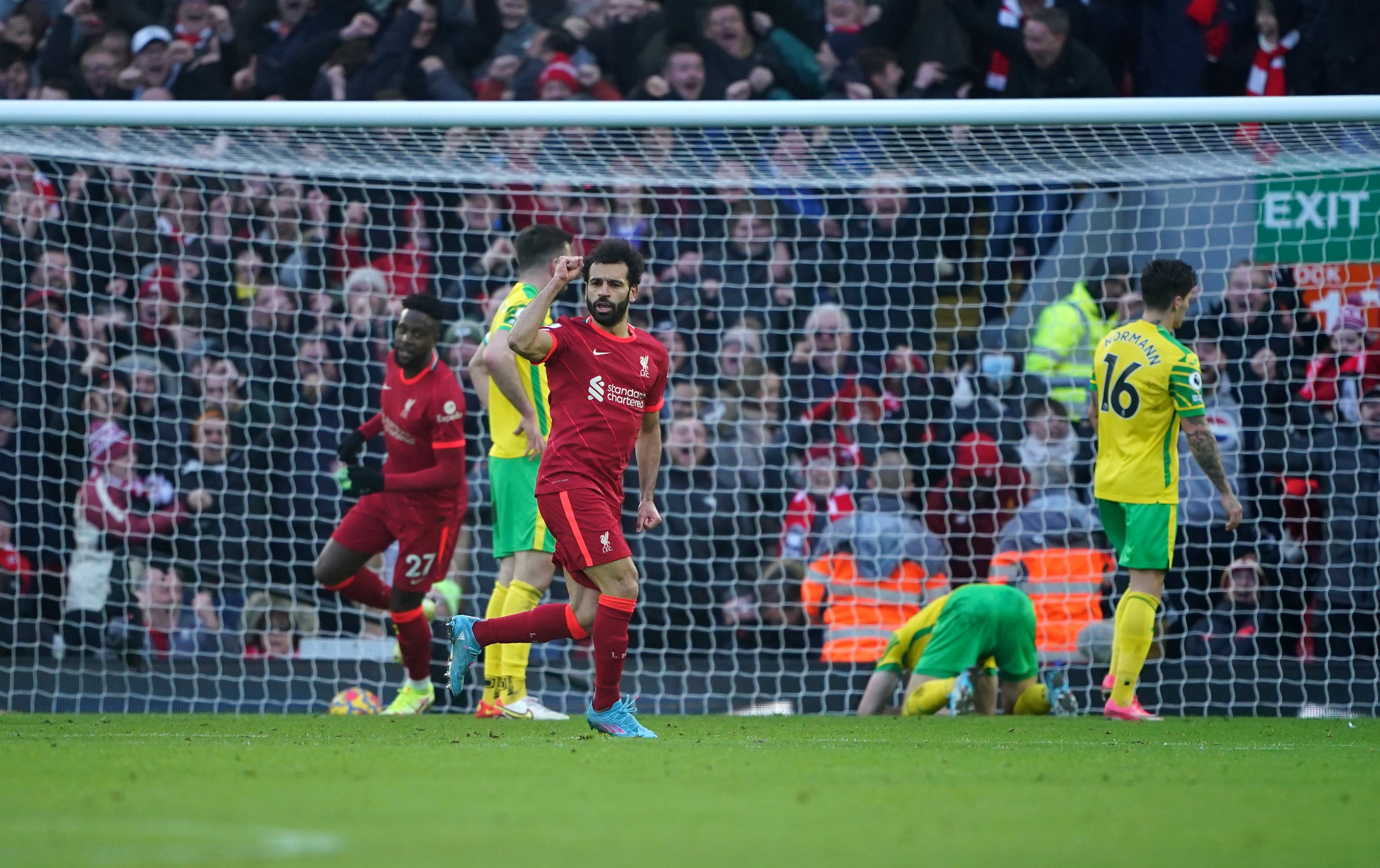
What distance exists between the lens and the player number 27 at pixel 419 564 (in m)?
7.22

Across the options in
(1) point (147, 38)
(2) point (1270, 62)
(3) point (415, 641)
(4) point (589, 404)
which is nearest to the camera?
(4) point (589, 404)

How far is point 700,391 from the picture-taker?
1002cm

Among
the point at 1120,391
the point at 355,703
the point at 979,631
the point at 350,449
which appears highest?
the point at 1120,391

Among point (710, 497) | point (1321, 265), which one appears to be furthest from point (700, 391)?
point (1321, 265)

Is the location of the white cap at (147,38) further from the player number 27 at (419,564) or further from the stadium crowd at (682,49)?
the player number 27 at (419,564)

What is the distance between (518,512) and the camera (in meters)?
6.88

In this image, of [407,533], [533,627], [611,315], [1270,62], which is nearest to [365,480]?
[407,533]

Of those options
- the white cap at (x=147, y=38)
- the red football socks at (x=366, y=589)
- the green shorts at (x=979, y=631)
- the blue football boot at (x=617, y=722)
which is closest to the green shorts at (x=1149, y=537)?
the green shorts at (x=979, y=631)

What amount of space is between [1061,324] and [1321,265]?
145 centimetres

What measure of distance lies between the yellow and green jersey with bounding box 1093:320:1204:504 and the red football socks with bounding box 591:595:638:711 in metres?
2.63

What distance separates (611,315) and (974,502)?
4.17 meters

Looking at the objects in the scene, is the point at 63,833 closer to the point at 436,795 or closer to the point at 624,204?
the point at 436,795

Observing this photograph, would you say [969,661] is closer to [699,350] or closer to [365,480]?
[365,480]

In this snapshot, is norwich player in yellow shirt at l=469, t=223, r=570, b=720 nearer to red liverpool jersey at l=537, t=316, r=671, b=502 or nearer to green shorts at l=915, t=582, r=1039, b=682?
red liverpool jersey at l=537, t=316, r=671, b=502
